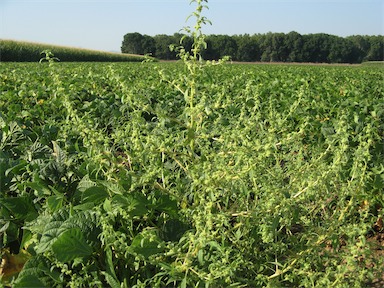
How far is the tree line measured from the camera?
7344 centimetres

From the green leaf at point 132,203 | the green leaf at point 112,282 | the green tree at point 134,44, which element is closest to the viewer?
the green leaf at point 112,282

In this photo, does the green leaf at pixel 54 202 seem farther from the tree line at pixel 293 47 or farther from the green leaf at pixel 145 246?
the tree line at pixel 293 47

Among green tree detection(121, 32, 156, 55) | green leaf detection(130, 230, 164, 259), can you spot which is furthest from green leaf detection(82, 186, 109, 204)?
green tree detection(121, 32, 156, 55)

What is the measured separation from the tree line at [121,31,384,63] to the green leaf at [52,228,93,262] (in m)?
69.4

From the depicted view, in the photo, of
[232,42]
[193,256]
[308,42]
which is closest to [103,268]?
[193,256]

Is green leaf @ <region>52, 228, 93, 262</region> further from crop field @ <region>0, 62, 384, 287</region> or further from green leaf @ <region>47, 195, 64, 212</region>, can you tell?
green leaf @ <region>47, 195, 64, 212</region>

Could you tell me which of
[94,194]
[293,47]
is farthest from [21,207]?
[293,47]

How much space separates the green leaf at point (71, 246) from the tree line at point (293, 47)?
69.4 meters

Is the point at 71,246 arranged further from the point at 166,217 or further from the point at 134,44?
the point at 134,44

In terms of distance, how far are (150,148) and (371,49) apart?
95602 mm

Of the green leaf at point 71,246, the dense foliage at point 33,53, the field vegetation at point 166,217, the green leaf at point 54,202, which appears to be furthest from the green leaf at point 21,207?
the dense foliage at point 33,53

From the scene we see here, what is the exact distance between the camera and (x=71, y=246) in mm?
1881

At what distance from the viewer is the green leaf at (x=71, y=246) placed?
1.86 m

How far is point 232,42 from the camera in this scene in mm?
76312
